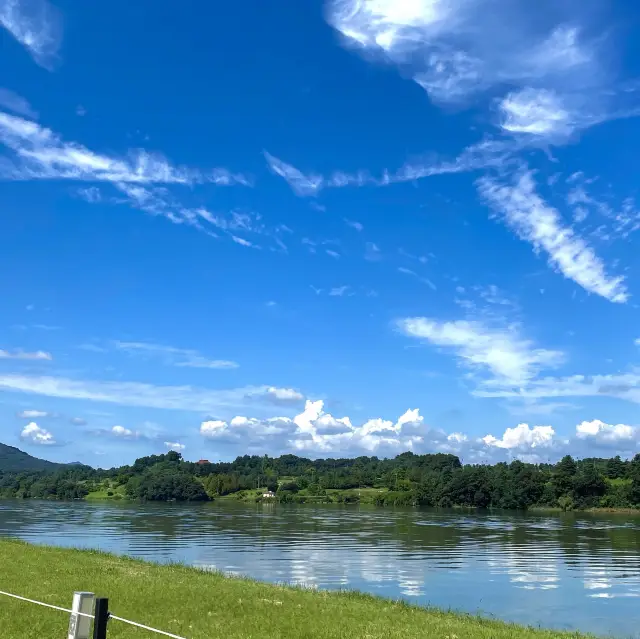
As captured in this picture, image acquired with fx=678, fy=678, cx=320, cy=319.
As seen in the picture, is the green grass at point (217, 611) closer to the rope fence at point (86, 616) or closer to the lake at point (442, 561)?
the rope fence at point (86, 616)

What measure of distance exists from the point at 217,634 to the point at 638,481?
17015 cm

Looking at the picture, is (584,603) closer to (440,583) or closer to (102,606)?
(440,583)

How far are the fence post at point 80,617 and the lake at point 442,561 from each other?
2552 cm

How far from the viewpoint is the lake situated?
114 feet

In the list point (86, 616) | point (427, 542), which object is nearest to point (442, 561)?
point (427, 542)

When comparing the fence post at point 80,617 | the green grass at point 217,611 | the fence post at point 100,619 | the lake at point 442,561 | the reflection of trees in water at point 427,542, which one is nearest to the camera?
the fence post at point 100,619

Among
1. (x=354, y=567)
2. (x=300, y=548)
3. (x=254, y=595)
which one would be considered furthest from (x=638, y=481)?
(x=254, y=595)

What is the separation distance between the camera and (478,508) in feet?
609

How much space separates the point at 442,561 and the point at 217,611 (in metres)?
36.0

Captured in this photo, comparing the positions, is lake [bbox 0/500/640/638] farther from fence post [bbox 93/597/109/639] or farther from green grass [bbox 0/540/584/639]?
fence post [bbox 93/597/109/639]

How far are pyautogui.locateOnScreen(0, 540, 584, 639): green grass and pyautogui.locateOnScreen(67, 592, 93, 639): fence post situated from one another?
7894 millimetres

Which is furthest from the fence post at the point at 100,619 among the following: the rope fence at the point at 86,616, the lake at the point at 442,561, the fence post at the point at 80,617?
the lake at the point at 442,561

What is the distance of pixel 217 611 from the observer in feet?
69.4

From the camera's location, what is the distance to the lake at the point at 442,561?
3484 centimetres
